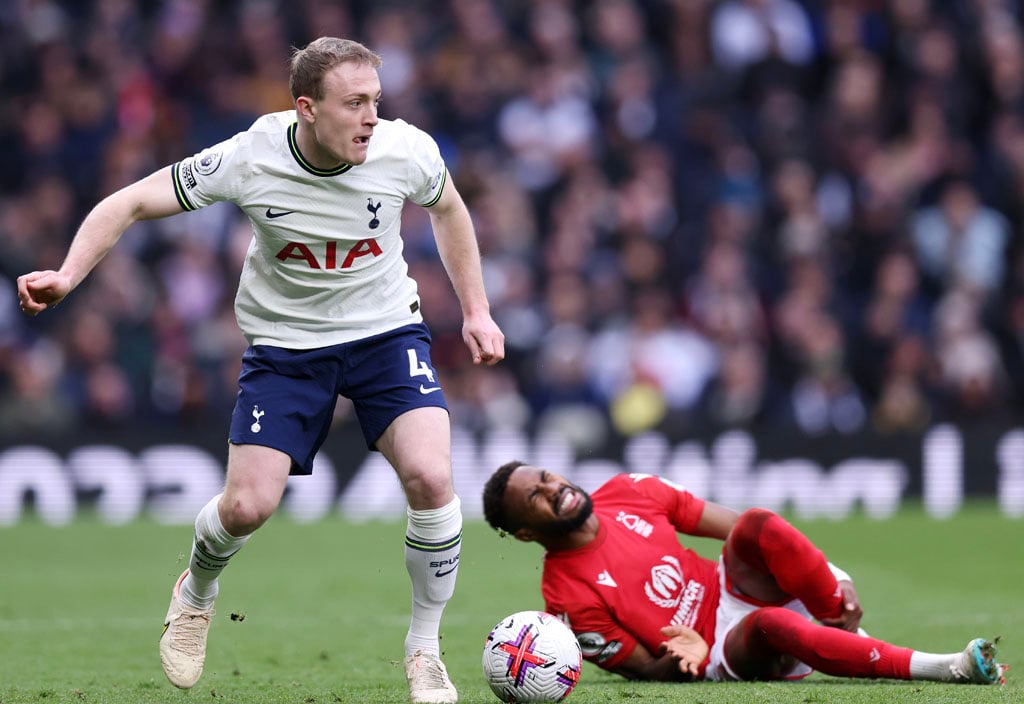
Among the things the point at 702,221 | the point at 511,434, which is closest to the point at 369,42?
the point at 702,221

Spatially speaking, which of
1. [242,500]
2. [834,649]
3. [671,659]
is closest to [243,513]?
[242,500]

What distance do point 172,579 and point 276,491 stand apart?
16.6 ft

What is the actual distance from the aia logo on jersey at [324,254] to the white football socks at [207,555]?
93 centimetres

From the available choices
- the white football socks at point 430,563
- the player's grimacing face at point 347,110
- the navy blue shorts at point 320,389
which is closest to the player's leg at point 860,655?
the white football socks at point 430,563

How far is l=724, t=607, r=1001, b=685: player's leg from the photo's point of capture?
Result: 5613mm

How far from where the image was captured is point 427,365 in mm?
5910

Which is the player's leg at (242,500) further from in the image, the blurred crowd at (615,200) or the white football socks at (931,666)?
the blurred crowd at (615,200)

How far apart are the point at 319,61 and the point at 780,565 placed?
8.25 feet

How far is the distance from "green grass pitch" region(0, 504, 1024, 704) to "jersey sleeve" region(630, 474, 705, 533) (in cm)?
Result: 70

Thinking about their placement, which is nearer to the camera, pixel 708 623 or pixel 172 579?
pixel 708 623

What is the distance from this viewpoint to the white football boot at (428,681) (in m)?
5.52

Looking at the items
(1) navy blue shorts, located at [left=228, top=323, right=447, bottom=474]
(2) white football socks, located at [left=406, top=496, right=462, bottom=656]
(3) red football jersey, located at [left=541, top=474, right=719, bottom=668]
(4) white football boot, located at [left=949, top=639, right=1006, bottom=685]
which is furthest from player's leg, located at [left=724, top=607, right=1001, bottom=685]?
(1) navy blue shorts, located at [left=228, top=323, right=447, bottom=474]

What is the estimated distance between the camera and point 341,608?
29.6ft

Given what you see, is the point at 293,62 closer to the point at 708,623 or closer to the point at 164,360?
the point at 708,623
